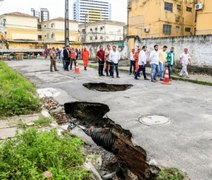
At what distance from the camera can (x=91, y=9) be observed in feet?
387

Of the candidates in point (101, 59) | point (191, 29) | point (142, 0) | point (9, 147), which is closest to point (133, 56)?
point (101, 59)

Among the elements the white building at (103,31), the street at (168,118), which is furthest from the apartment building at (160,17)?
the white building at (103,31)

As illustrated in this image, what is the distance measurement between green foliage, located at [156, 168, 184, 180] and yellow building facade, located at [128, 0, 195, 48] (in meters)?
29.7

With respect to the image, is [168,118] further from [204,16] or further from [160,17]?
[160,17]

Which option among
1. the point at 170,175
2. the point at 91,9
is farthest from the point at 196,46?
the point at 91,9

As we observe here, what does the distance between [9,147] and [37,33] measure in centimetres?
6240

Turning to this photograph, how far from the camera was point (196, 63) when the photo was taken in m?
16.2

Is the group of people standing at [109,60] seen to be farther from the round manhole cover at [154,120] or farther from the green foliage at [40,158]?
the green foliage at [40,158]

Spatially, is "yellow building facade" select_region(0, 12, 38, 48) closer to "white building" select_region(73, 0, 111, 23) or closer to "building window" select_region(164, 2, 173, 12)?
"building window" select_region(164, 2, 173, 12)

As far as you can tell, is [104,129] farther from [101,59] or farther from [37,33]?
[37,33]

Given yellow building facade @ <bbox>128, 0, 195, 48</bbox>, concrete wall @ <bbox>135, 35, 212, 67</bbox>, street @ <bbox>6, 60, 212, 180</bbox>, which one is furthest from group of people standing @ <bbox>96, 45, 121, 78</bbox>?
yellow building facade @ <bbox>128, 0, 195, 48</bbox>

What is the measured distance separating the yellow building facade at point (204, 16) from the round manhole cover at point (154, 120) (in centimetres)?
2116

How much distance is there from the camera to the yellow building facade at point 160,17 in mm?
32906

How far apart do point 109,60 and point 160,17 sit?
21.4m
